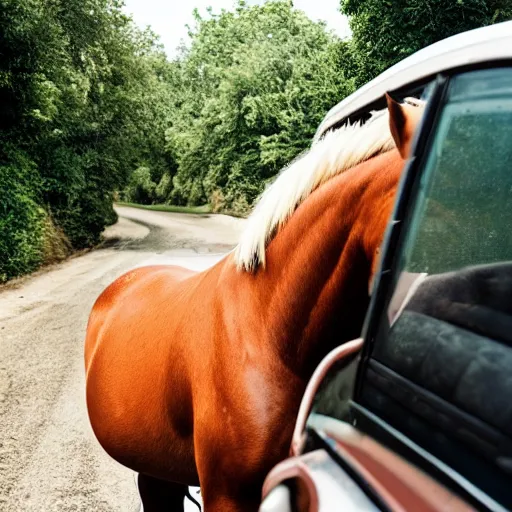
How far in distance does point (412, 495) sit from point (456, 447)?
10 cm

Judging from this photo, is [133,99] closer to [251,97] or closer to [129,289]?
[251,97]

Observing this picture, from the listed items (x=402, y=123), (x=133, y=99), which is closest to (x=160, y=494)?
(x=402, y=123)

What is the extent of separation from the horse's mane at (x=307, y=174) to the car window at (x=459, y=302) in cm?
42

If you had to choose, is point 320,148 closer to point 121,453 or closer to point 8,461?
point 121,453

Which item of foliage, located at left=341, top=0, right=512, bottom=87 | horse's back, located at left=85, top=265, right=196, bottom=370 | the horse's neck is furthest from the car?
foliage, located at left=341, top=0, right=512, bottom=87

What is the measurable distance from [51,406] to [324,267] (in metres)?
4.19

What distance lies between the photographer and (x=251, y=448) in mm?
1399

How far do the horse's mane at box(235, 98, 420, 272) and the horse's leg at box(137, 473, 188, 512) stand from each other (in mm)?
1746

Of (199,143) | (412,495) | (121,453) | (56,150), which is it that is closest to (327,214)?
(412,495)

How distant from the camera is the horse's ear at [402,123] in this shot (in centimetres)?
98

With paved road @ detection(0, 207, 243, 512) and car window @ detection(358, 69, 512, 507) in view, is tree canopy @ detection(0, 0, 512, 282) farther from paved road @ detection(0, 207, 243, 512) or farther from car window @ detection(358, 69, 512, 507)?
car window @ detection(358, 69, 512, 507)

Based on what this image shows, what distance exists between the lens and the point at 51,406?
4.74 metres

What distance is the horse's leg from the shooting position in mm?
2787

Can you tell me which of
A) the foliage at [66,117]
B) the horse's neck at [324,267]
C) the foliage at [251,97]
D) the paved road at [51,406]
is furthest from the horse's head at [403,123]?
the foliage at [251,97]
